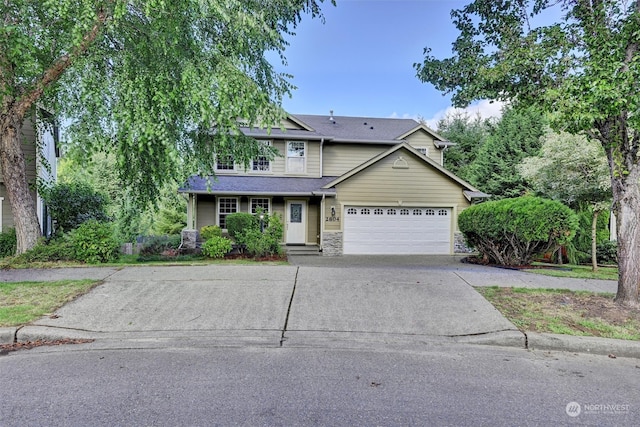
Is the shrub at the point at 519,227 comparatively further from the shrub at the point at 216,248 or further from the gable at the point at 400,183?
the shrub at the point at 216,248

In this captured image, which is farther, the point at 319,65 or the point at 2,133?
the point at 319,65

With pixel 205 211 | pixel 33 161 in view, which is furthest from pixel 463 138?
pixel 33 161

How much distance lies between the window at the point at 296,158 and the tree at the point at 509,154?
1502 cm

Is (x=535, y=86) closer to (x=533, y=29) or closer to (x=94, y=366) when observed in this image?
(x=533, y=29)

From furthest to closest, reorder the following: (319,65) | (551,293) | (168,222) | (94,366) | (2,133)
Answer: (168,222), (319,65), (2,133), (551,293), (94,366)

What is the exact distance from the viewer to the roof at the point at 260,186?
13430mm

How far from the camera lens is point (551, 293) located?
6.64 m

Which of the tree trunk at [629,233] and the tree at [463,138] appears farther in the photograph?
the tree at [463,138]

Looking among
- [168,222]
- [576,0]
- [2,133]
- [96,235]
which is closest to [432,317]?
[576,0]

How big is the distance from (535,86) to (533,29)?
1.06 m

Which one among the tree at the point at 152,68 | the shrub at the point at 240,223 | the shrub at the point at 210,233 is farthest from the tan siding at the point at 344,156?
the tree at the point at 152,68

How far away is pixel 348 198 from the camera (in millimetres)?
13383

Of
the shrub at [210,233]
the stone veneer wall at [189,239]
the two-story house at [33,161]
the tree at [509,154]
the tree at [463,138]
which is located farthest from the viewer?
the tree at [463,138]

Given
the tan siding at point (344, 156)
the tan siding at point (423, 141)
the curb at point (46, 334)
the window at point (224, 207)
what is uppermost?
the tan siding at point (423, 141)
